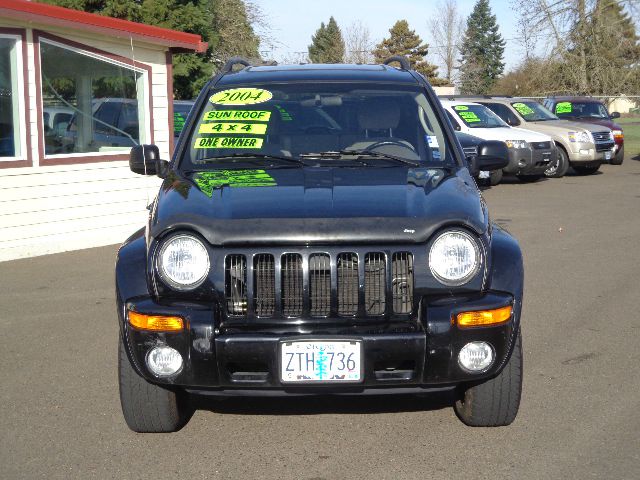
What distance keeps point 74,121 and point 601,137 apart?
14.0 metres

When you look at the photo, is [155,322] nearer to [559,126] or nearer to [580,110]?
[559,126]

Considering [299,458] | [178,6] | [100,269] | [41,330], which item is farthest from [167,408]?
[178,6]

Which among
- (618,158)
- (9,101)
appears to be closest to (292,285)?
(9,101)

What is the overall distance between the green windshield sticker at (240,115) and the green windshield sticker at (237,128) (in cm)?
5

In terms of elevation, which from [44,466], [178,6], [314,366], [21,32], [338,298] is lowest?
[44,466]

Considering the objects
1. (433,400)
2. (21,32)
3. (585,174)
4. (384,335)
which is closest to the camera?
(384,335)

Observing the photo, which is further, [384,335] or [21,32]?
[21,32]

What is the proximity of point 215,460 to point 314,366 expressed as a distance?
0.73 metres

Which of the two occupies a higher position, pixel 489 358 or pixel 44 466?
pixel 489 358

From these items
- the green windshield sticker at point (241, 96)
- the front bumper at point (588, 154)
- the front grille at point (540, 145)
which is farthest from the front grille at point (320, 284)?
the front bumper at point (588, 154)

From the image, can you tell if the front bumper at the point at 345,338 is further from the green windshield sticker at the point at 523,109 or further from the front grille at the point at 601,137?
the green windshield sticker at the point at 523,109

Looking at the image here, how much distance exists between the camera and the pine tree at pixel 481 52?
84.2 m

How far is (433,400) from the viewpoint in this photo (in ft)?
17.4

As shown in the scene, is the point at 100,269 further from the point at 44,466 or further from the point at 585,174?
the point at 585,174
